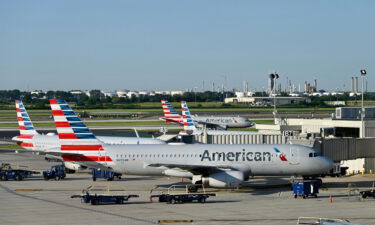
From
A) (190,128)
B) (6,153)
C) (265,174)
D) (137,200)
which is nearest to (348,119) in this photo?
(265,174)

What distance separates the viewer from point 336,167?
206 ft

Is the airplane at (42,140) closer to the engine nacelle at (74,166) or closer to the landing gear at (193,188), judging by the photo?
the engine nacelle at (74,166)

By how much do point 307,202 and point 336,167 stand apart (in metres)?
14.4

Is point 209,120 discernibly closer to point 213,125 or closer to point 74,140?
point 213,125

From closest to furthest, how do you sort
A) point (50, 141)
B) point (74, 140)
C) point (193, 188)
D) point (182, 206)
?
point (182, 206) → point (193, 188) → point (74, 140) → point (50, 141)

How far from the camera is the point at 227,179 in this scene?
54.3 meters

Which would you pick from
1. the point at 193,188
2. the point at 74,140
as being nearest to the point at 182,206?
the point at 193,188

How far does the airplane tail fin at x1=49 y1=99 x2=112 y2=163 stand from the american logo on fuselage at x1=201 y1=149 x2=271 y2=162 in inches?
346

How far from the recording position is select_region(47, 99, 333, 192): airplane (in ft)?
185

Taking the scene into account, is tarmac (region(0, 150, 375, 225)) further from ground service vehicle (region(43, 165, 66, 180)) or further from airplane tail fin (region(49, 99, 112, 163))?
airplane tail fin (region(49, 99, 112, 163))

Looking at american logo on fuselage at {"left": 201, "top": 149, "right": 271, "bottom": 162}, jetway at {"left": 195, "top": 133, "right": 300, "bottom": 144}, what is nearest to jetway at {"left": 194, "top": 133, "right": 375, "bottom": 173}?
jetway at {"left": 195, "top": 133, "right": 300, "bottom": 144}

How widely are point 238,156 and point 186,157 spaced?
177 inches

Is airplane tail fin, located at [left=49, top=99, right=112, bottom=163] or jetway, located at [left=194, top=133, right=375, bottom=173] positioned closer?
airplane tail fin, located at [left=49, top=99, right=112, bottom=163]

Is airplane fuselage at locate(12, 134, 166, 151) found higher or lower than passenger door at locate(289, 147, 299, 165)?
higher
